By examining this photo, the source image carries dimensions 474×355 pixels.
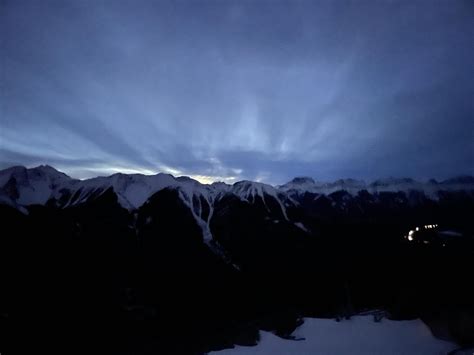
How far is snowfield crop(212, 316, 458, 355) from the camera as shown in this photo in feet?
116

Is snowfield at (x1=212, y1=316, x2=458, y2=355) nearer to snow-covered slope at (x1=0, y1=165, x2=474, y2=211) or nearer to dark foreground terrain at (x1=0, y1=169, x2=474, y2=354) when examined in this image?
dark foreground terrain at (x1=0, y1=169, x2=474, y2=354)

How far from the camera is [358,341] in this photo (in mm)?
37812

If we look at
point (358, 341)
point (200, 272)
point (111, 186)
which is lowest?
point (358, 341)

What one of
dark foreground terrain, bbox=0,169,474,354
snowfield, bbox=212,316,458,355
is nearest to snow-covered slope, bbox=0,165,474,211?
dark foreground terrain, bbox=0,169,474,354

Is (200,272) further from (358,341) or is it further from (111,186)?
(358,341)

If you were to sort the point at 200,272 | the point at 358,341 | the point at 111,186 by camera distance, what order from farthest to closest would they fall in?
the point at 111,186
the point at 200,272
the point at 358,341

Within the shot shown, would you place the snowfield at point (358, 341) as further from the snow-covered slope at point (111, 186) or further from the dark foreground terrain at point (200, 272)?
the snow-covered slope at point (111, 186)

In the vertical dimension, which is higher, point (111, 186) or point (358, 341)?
point (111, 186)

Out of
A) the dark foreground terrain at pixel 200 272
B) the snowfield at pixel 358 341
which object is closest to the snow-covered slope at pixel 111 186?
the dark foreground terrain at pixel 200 272

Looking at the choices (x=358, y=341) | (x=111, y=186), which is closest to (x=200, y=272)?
(x=111, y=186)

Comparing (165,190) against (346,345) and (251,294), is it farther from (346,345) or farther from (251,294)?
(346,345)

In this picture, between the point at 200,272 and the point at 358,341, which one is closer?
the point at 358,341

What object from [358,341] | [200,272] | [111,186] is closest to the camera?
[358,341]

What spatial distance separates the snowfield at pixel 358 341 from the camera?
3550 centimetres
